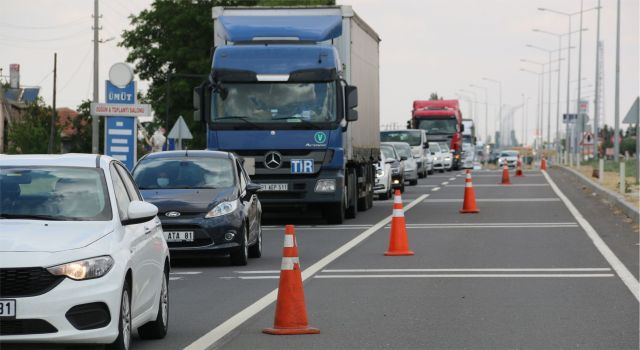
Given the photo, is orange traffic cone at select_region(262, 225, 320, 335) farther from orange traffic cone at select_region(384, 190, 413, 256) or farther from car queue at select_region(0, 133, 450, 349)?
orange traffic cone at select_region(384, 190, 413, 256)

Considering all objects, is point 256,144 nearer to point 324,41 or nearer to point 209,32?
point 324,41

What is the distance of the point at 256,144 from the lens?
26844mm

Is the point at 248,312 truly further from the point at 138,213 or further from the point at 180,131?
the point at 180,131

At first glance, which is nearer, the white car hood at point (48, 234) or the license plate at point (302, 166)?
the white car hood at point (48, 234)

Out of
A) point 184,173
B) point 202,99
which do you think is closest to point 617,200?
point 202,99

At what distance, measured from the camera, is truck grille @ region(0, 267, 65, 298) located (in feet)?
29.9

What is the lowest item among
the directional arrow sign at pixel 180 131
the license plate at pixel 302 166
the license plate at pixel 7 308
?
the license plate at pixel 7 308

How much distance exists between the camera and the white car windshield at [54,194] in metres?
A: 10.0

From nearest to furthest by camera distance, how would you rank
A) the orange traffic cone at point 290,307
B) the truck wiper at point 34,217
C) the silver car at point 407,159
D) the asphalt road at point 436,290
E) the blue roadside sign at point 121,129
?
the truck wiper at point 34,217, the asphalt road at point 436,290, the orange traffic cone at point 290,307, the blue roadside sign at point 121,129, the silver car at point 407,159

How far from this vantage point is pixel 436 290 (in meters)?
15.3

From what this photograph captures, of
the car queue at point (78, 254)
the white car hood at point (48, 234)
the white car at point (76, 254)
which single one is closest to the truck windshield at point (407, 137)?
the car queue at point (78, 254)

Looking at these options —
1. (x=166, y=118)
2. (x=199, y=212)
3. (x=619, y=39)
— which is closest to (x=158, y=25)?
(x=166, y=118)

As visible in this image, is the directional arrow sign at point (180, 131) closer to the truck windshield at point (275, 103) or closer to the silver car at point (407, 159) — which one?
the silver car at point (407, 159)

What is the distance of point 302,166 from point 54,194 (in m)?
17.0
